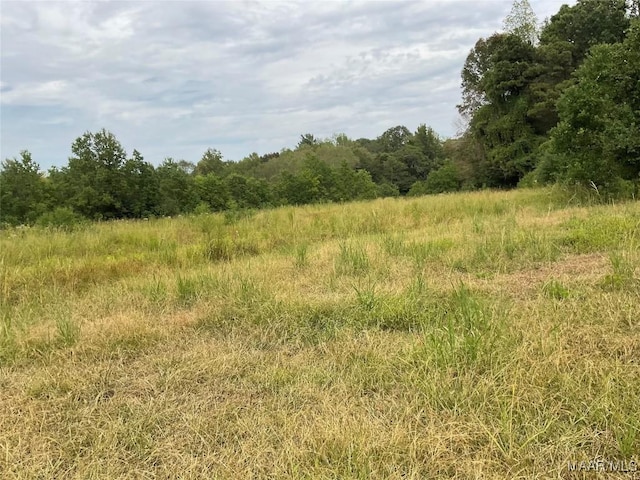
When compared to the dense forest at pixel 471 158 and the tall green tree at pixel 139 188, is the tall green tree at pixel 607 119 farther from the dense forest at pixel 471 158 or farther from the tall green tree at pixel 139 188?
the tall green tree at pixel 139 188

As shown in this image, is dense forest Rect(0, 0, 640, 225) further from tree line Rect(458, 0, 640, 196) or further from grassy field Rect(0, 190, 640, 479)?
grassy field Rect(0, 190, 640, 479)

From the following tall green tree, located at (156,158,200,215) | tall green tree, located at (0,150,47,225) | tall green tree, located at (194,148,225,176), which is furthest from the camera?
tall green tree, located at (194,148,225,176)

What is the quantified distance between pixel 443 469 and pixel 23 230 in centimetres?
1140

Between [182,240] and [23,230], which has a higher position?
[23,230]

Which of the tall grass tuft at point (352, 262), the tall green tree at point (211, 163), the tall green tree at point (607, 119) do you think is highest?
the tall green tree at point (211, 163)

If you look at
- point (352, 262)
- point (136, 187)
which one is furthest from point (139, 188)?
point (352, 262)

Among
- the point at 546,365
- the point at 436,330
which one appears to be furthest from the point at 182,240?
the point at 546,365

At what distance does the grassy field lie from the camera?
1.94 metres

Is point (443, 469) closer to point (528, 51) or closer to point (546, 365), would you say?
point (546, 365)

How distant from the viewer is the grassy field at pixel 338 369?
1.94 m

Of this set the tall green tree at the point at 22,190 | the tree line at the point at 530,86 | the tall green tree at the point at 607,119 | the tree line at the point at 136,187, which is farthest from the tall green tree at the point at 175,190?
the tall green tree at the point at 607,119

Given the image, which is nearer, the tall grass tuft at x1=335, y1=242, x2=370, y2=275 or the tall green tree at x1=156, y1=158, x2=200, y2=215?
the tall grass tuft at x1=335, y1=242, x2=370, y2=275

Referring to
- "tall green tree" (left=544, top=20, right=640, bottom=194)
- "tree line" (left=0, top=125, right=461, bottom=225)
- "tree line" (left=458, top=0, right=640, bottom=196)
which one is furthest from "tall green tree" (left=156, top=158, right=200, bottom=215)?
"tall green tree" (left=544, top=20, right=640, bottom=194)

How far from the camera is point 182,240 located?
910 cm
